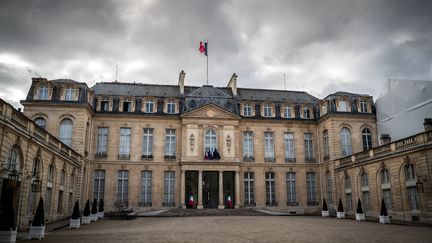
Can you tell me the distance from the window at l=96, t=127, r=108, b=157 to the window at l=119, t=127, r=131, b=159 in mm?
1189

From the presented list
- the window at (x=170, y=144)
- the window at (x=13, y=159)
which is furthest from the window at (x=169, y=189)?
the window at (x=13, y=159)

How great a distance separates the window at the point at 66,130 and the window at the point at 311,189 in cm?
1934

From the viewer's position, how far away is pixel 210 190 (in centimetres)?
3366

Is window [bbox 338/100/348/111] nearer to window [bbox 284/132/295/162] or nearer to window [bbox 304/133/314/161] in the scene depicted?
window [bbox 304/133/314/161]

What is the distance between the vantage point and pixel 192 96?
106 feet

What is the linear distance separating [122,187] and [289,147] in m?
14.4

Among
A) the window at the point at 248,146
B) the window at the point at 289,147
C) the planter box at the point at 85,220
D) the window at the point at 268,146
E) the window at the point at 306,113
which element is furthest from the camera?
the window at the point at 306,113

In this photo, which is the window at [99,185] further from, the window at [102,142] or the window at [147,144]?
the window at [147,144]

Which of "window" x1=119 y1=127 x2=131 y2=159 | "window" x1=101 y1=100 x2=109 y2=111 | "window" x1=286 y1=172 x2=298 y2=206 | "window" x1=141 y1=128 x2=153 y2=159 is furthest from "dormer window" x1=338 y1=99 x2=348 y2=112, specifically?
"window" x1=101 y1=100 x2=109 y2=111

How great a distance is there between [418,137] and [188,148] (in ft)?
55.3

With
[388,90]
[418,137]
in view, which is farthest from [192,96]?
[418,137]

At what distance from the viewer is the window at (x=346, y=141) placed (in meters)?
30.5

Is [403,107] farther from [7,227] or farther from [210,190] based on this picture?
[7,227]

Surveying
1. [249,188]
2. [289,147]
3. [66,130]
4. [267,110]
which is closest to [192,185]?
[249,188]
